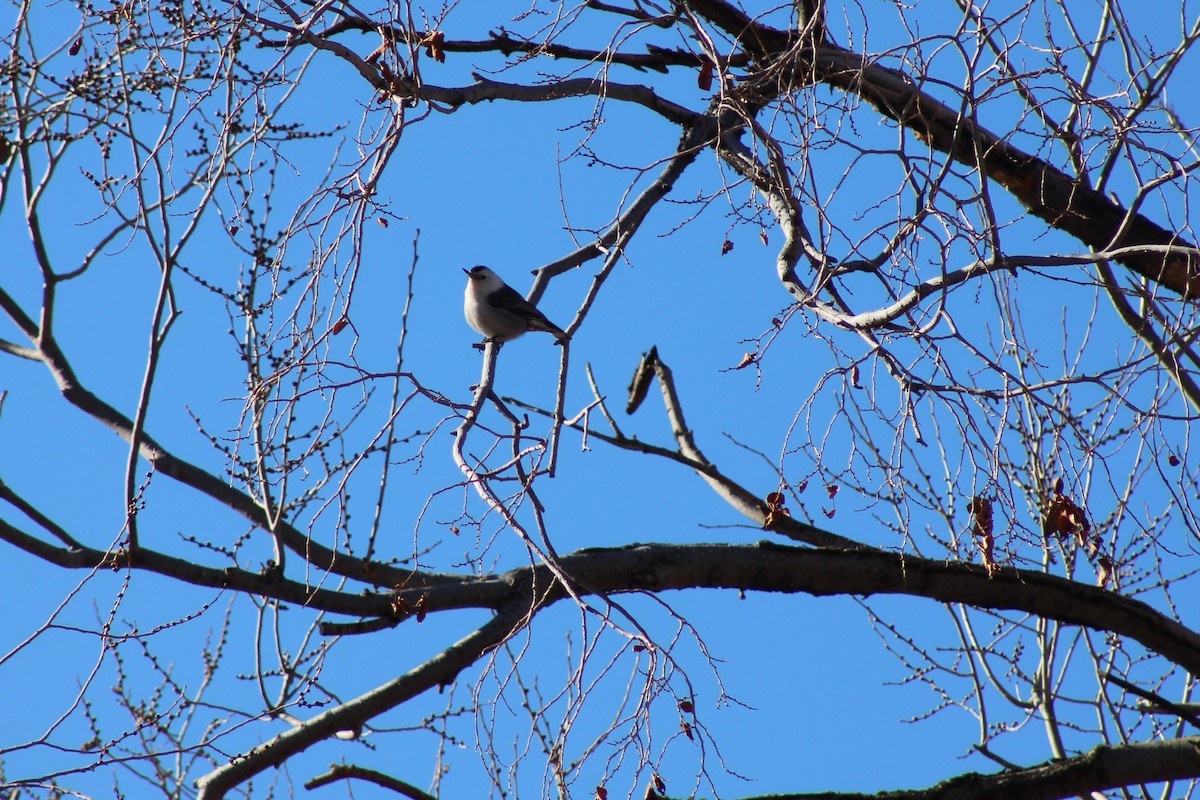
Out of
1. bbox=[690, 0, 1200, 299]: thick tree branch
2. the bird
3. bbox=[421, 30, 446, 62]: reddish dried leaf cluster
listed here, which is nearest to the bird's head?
the bird

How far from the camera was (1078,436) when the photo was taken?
9.29 feet

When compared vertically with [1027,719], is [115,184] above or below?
above

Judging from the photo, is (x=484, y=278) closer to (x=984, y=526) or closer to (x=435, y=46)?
(x=435, y=46)

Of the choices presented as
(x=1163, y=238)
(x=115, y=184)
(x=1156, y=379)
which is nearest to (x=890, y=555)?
(x=1156, y=379)

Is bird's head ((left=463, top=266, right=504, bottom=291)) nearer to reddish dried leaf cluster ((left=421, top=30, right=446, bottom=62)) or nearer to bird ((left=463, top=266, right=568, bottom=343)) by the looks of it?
bird ((left=463, top=266, right=568, bottom=343))

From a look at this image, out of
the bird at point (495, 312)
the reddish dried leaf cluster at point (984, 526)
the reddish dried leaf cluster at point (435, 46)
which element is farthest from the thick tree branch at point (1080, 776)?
the bird at point (495, 312)

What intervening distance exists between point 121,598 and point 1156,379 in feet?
9.80

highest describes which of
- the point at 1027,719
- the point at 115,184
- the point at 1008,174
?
the point at 1008,174

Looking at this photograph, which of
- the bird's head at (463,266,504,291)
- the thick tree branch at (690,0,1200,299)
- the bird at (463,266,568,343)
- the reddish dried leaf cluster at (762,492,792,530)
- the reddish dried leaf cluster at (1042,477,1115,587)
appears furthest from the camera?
the bird's head at (463,266,504,291)

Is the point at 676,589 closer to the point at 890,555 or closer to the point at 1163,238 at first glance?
the point at 890,555

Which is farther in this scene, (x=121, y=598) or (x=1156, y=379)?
(x=1156, y=379)

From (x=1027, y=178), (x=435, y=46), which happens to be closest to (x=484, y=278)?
(x=1027, y=178)

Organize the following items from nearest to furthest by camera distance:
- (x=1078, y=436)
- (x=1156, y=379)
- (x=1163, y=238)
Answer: (x=1078, y=436) → (x=1156, y=379) → (x=1163, y=238)

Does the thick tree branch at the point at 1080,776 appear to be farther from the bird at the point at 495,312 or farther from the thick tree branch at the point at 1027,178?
the bird at the point at 495,312
